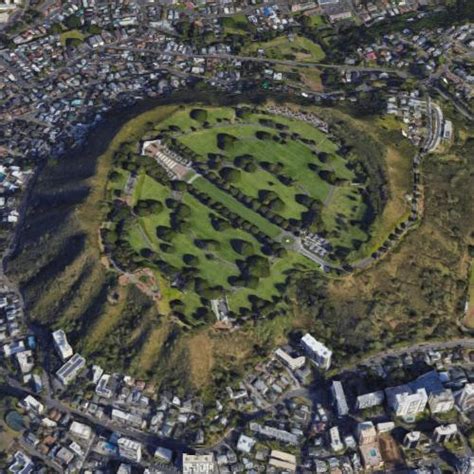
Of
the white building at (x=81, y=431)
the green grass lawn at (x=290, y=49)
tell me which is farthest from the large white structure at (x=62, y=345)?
the green grass lawn at (x=290, y=49)

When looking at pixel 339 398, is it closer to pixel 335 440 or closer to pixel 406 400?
pixel 335 440

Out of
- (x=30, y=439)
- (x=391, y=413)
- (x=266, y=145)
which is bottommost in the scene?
(x=30, y=439)

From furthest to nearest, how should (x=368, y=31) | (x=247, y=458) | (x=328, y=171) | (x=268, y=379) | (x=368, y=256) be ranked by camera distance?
(x=368, y=31) → (x=328, y=171) → (x=368, y=256) → (x=268, y=379) → (x=247, y=458)

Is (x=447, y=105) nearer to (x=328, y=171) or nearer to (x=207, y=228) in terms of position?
(x=328, y=171)

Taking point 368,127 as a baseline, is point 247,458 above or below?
below

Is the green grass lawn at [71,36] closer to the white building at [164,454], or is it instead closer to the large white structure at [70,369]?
the large white structure at [70,369]

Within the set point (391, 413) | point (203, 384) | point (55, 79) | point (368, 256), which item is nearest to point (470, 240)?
point (368, 256)

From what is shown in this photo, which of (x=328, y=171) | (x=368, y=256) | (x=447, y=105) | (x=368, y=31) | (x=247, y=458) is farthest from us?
(x=368, y=31)
